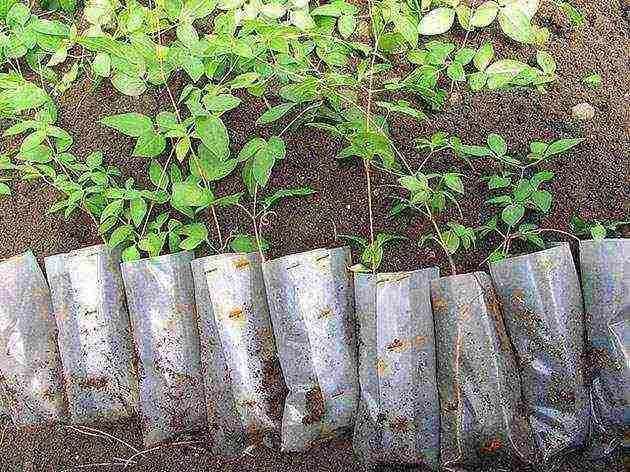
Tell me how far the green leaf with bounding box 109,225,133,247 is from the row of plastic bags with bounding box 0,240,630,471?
0.04m

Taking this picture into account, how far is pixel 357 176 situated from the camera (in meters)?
2.05

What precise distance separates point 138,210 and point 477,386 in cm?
89

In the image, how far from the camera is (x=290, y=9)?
85.1 inches

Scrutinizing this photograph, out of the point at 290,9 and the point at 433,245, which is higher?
the point at 290,9

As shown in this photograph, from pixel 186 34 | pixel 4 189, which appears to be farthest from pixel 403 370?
pixel 4 189

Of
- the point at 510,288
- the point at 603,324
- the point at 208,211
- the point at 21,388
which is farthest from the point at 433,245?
the point at 21,388

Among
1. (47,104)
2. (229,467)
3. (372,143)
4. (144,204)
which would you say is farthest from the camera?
(47,104)

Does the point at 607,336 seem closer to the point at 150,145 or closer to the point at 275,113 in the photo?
the point at 275,113

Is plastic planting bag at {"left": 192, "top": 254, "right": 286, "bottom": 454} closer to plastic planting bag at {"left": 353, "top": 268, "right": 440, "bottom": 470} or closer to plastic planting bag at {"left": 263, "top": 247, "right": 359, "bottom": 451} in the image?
plastic planting bag at {"left": 263, "top": 247, "right": 359, "bottom": 451}

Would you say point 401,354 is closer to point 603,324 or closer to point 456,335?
point 456,335

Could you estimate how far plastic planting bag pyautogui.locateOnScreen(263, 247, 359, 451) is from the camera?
5.97 feet

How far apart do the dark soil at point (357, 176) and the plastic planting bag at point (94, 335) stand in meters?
0.08

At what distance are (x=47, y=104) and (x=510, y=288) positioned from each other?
137cm

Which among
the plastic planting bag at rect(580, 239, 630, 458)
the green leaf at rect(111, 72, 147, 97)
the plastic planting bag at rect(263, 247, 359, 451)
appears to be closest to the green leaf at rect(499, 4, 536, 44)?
A: the plastic planting bag at rect(580, 239, 630, 458)
